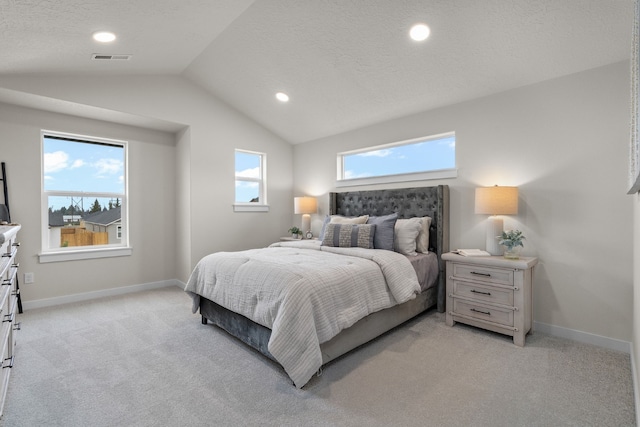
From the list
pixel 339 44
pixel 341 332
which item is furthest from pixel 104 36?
pixel 341 332

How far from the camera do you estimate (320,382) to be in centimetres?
200

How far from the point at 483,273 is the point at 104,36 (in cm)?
393

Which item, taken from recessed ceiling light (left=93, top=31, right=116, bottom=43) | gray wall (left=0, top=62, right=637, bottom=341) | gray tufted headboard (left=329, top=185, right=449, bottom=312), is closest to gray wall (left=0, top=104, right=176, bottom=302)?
gray wall (left=0, top=62, right=637, bottom=341)

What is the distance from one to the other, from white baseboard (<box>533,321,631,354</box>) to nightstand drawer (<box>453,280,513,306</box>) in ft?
1.94

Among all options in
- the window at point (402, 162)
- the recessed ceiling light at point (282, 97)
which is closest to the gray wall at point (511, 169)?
the window at point (402, 162)

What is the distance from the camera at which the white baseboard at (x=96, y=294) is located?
11.6 ft

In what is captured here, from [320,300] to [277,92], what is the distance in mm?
2949

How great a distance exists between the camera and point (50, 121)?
362 centimetres

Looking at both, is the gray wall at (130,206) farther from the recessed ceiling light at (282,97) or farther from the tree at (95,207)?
the recessed ceiling light at (282,97)

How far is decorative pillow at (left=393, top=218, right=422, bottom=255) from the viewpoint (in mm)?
3266

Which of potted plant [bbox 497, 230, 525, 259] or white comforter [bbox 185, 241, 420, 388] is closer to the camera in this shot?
white comforter [bbox 185, 241, 420, 388]

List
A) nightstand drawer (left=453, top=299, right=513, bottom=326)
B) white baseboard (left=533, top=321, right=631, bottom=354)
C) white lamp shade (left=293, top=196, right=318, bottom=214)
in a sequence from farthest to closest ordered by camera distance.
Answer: white lamp shade (left=293, top=196, right=318, bottom=214) < nightstand drawer (left=453, top=299, right=513, bottom=326) < white baseboard (left=533, top=321, right=631, bottom=354)

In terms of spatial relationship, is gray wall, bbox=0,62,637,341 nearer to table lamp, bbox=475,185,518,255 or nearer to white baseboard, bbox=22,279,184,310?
white baseboard, bbox=22,279,184,310

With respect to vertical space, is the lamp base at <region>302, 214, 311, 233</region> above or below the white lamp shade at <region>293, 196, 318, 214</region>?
below
